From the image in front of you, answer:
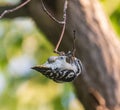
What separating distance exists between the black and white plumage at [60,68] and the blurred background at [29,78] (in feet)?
9.03

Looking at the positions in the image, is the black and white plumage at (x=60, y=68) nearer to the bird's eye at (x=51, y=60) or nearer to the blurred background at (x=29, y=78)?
the bird's eye at (x=51, y=60)

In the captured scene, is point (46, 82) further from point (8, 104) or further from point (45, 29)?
point (45, 29)

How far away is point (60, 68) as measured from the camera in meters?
1.36

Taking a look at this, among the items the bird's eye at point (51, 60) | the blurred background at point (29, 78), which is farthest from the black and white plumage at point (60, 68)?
the blurred background at point (29, 78)

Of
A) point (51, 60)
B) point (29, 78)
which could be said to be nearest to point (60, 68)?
point (51, 60)

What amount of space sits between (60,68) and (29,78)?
3220 millimetres

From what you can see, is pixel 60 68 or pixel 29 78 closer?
pixel 60 68

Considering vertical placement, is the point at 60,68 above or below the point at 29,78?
above

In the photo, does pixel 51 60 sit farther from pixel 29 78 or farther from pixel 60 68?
pixel 29 78

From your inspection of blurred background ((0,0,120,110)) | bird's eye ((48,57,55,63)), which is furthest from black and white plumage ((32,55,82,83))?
blurred background ((0,0,120,110))

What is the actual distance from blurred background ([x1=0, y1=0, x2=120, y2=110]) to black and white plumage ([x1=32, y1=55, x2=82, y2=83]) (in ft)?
9.03

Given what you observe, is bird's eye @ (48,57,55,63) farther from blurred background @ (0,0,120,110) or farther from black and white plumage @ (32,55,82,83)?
blurred background @ (0,0,120,110)

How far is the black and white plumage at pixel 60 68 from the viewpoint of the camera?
133cm

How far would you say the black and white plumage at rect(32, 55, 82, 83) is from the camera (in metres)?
1.33
